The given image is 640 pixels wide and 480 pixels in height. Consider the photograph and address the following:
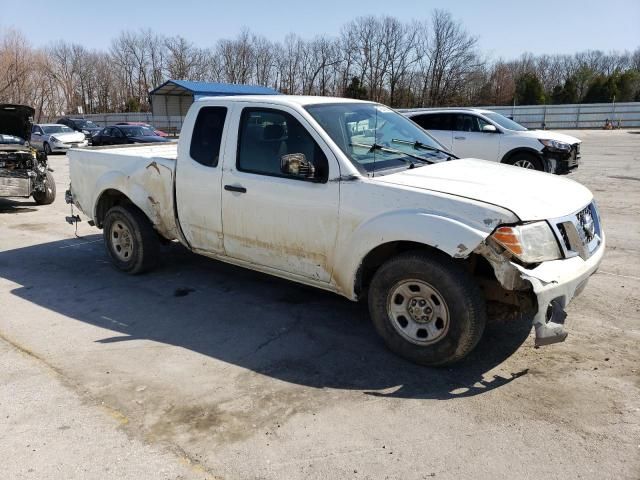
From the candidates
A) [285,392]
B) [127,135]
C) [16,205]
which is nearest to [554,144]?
[285,392]

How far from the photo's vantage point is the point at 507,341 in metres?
4.35

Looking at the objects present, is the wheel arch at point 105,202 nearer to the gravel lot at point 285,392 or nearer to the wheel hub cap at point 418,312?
the gravel lot at point 285,392

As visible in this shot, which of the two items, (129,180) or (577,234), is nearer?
(577,234)

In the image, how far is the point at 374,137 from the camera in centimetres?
459

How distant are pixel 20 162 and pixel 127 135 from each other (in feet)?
43.3

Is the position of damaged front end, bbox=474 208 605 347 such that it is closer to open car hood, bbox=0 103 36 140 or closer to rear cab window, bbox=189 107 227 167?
rear cab window, bbox=189 107 227 167

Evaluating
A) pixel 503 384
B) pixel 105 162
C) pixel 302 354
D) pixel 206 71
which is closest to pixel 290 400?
pixel 302 354

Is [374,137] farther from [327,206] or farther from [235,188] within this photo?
[235,188]

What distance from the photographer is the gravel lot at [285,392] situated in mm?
2914

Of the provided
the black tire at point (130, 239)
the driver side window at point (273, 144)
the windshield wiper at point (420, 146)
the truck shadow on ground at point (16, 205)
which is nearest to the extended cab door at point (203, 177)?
the driver side window at point (273, 144)

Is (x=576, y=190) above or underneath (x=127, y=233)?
above

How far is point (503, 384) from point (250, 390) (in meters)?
1.76

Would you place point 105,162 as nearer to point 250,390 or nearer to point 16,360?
point 16,360

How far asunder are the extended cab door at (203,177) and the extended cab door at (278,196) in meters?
0.13
